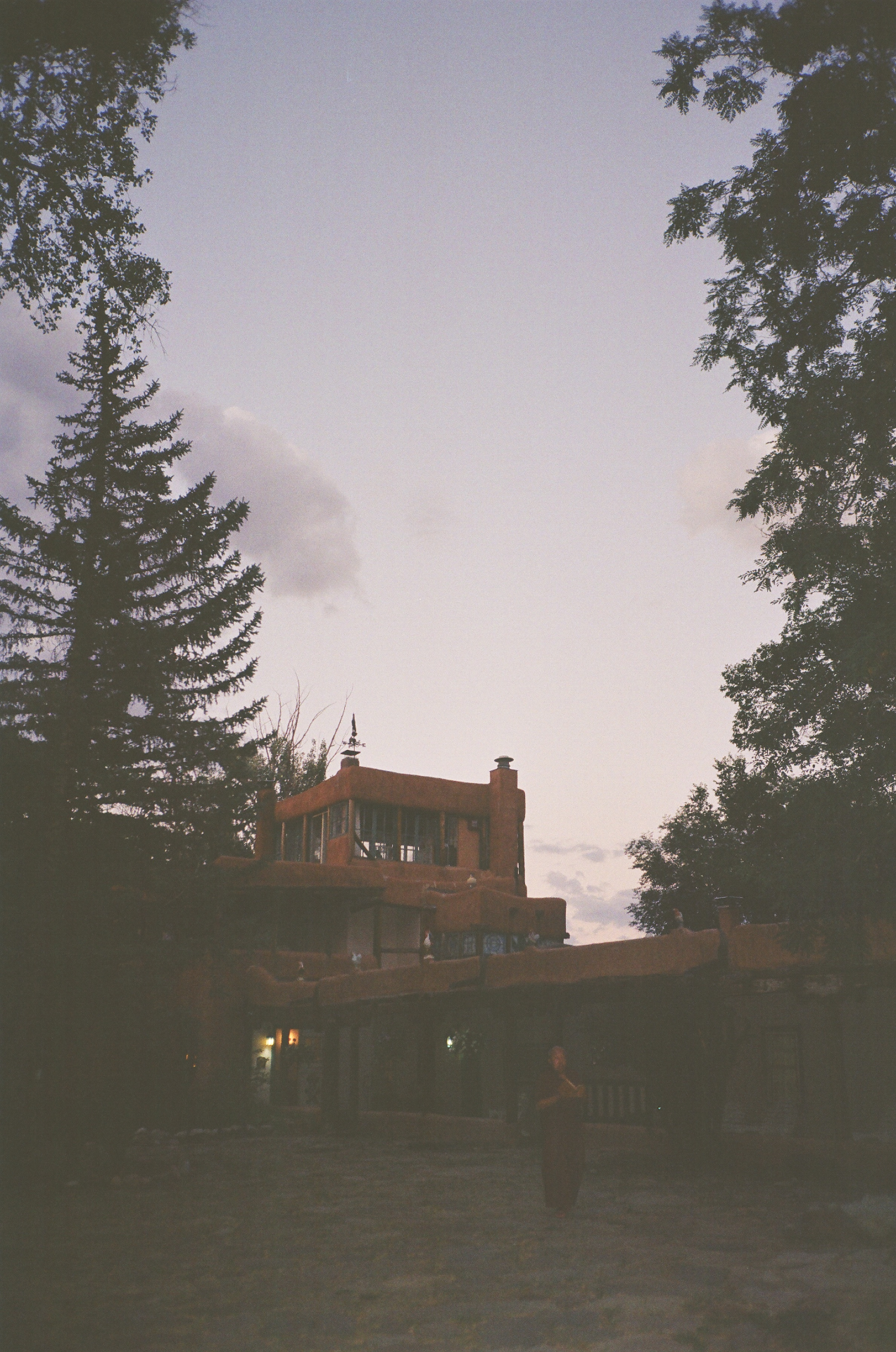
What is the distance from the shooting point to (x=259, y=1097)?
2753 cm

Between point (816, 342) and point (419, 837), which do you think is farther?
point (419, 837)

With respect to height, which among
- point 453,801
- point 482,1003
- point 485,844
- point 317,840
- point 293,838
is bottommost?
point 482,1003

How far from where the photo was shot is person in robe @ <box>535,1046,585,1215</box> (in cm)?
1110

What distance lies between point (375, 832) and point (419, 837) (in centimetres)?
172

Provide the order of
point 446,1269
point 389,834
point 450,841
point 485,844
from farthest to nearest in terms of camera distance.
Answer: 1. point 485,844
2. point 450,841
3. point 389,834
4. point 446,1269

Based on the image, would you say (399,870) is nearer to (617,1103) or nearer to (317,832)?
(317,832)

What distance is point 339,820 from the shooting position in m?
35.6

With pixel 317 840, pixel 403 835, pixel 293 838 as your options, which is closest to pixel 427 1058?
pixel 403 835

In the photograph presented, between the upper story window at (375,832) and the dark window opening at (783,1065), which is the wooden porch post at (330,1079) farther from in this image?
the upper story window at (375,832)

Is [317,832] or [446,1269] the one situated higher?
[317,832]

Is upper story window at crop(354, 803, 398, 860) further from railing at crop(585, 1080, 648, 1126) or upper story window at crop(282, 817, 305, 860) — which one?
railing at crop(585, 1080, 648, 1126)

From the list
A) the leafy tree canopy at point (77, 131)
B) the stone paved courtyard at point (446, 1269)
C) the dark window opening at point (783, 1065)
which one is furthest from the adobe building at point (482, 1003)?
the leafy tree canopy at point (77, 131)

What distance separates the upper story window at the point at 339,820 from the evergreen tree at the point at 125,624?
13.2 metres

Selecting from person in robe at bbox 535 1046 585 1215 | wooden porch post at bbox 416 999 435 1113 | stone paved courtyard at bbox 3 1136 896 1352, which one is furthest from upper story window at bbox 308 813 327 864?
person in robe at bbox 535 1046 585 1215
